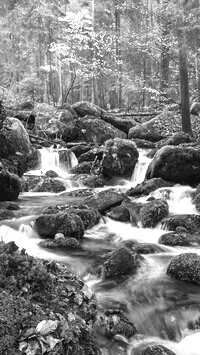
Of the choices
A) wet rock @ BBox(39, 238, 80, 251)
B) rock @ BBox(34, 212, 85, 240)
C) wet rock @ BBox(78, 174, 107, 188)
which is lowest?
wet rock @ BBox(78, 174, 107, 188)

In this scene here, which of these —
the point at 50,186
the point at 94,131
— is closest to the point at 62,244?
the point at 50,186

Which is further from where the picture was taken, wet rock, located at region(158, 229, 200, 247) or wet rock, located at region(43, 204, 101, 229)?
wet rock, located at region(43, 204, 101, 229)

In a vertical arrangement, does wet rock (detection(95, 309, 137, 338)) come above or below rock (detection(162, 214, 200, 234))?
above

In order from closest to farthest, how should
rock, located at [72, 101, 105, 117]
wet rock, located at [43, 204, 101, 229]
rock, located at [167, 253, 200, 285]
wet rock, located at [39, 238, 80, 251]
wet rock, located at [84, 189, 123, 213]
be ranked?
rock, located at [167, 253, 200, 285] → wet rock, located at [39, 238, 80, 251] → wet rock, located at [43, 204, 101, 229] → wet rock, located at [84, 189, 123, 213] → rock, located at [72, 101, 105, 117]

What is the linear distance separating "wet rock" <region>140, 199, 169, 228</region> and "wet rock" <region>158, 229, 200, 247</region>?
50.1 inches

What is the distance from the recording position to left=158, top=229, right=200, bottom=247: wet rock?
8.28 m

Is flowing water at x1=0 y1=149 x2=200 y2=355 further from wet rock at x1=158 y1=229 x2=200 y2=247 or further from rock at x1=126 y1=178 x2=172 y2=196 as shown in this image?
rock at x1=126 y1=178 x2=172 y2=196

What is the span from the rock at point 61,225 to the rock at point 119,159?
701 cm

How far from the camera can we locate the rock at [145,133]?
67.3 feet

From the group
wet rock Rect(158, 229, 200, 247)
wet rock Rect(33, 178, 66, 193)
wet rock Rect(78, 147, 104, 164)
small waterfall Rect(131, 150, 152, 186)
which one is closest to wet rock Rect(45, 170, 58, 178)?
wet rock Rect(33, 178, 66, 193)

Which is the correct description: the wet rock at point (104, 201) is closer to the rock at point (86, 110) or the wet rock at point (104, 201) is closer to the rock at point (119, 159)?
the rock at point (119, 159)

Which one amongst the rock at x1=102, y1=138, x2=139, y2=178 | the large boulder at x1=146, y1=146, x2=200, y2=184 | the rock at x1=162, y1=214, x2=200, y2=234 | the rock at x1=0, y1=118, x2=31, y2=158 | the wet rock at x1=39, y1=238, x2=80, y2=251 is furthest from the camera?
the rock at x1=102, y1=138, x2=139, y2=178


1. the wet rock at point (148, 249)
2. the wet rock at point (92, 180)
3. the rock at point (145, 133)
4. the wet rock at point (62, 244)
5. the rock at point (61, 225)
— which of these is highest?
the rock at point (145, 133)

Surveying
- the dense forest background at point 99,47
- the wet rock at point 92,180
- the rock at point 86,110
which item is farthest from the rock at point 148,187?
the rock at point 86,110
